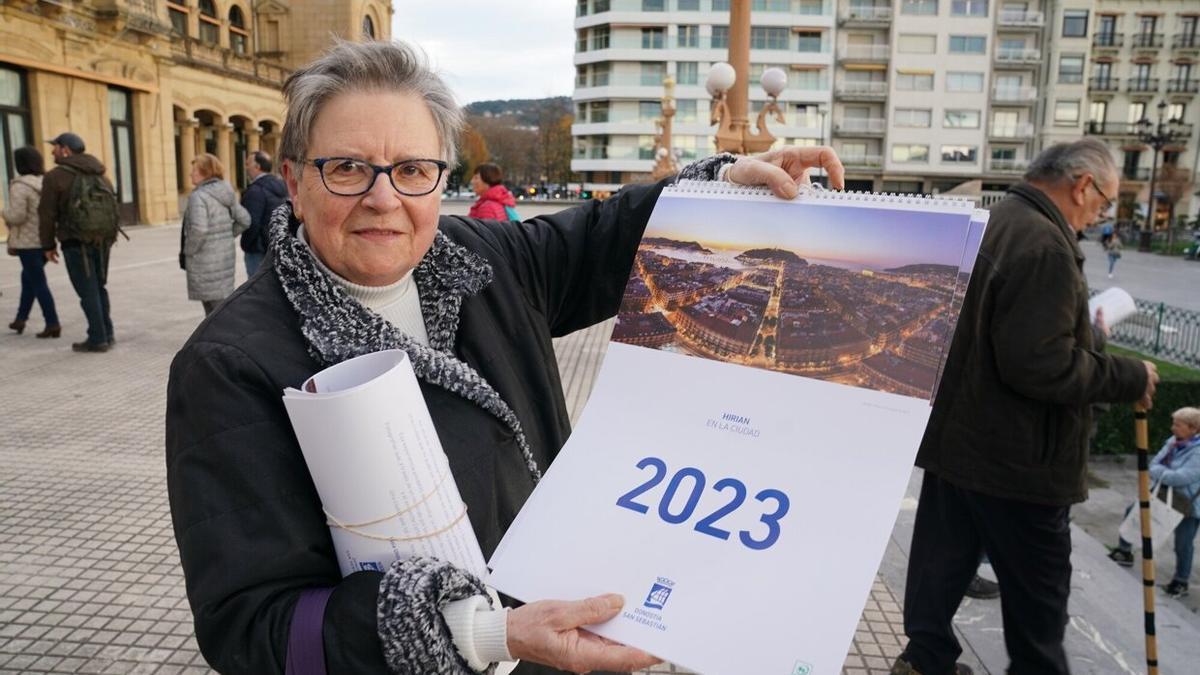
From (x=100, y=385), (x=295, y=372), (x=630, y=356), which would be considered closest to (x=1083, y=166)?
(x=630, y=356)

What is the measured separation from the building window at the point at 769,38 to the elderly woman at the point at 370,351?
65.5 m

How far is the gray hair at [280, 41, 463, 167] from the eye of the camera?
1.43 metres

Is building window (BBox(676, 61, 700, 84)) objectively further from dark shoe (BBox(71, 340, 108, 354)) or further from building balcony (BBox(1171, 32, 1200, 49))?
dark shoe (BBox(71, 340, 108, 354))

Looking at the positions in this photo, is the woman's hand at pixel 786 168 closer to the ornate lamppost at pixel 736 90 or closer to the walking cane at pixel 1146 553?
the walking cane at pixel 1146 553

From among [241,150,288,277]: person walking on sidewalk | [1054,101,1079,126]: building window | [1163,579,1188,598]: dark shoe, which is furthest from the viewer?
[1054,101,1079,126]: building window

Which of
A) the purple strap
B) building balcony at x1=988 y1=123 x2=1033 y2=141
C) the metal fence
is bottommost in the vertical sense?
the metal fence

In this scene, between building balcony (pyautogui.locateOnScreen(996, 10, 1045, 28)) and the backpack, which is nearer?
the backpack

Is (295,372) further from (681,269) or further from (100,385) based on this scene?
(100,385)

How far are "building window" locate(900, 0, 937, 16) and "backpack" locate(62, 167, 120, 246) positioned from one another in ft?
203

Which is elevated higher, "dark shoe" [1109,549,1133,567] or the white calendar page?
the white calendar page

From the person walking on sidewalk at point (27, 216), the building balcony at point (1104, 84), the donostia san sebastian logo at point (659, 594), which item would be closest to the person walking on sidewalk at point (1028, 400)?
the donostia san sebastian logo at point (659, 594)

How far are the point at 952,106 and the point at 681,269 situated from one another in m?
65.7

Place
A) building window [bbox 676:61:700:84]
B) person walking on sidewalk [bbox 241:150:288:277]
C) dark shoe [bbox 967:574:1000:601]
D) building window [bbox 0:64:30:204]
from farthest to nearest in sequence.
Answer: building window [bbox 676:61:700:84], building window [bbox 0:64:30:204], person walking on sidewalk [bbox 241:150:288:277], dark shoe [bbox 967:574:1000:601]

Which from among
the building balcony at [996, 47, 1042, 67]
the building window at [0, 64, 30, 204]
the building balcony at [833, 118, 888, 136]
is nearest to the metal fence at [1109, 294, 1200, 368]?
the building window at [0, 64, 30, 204]
